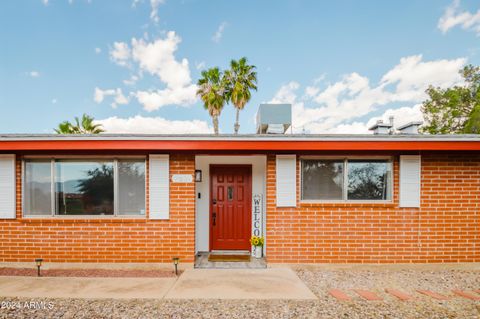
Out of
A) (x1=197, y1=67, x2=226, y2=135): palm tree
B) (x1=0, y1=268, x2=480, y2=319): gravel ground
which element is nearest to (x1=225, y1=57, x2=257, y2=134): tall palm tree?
(x1=197, y1=67, x2=226, y2=135): palm tree

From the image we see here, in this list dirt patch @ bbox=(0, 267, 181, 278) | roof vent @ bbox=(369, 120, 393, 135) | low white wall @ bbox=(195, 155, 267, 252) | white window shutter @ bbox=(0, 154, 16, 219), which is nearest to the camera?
dirt patch @ bbox=(0, 267, 181, 278)

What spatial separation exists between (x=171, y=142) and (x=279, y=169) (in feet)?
7.19

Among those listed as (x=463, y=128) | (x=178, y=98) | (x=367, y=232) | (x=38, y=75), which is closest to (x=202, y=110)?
(x=178, y=98)

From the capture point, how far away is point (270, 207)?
501 cm

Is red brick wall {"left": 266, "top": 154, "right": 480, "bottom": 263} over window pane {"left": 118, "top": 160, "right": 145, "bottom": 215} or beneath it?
beneath

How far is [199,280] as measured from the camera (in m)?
4.31

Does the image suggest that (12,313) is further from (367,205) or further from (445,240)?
(445,240)

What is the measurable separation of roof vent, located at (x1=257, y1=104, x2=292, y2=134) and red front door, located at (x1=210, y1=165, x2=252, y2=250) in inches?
46.3

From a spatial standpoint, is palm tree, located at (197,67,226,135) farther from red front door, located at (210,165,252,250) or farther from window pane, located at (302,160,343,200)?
window pane, located at (302,160,343,200)

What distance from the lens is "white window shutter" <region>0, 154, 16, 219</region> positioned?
16.1 feet

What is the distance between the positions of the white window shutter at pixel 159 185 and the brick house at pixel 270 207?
0.02 m

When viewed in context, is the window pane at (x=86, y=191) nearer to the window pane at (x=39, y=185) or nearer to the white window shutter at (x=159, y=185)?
the window pane at (x=39, y=185)

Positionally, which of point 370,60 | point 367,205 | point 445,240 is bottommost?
point 445,240

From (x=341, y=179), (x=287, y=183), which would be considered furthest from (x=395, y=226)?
(x=287, y=183)
